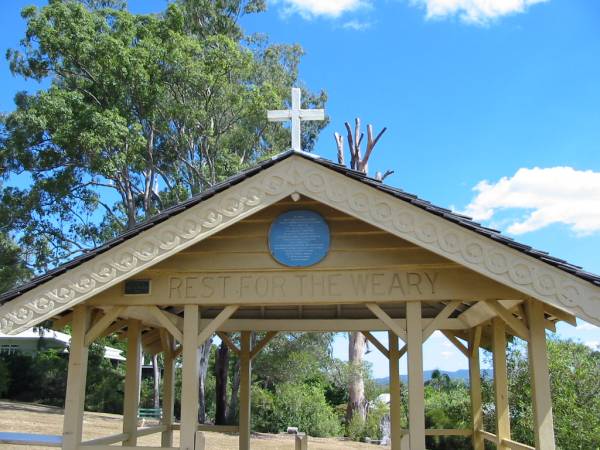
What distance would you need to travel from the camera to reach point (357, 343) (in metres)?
28.0

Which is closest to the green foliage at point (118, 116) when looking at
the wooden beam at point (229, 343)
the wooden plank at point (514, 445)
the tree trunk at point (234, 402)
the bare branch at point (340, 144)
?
the bare branch at point (340, 144)

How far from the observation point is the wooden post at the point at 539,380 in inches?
232

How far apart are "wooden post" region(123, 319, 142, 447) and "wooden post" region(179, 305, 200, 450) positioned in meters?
2.27

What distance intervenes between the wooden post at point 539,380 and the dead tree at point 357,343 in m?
20.0

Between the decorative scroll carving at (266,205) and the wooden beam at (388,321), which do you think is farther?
the wooden beam at (388,321)

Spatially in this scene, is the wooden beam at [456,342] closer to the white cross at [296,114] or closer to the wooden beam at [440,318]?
the wooden beam at [440,318]

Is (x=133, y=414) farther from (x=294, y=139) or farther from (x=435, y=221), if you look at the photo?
(x=435, y=221)

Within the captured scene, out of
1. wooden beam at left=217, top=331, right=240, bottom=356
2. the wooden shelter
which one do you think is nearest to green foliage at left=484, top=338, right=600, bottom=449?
wooden beam at left=217, top=331, right=240, bottom=356

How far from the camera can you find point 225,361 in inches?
1020

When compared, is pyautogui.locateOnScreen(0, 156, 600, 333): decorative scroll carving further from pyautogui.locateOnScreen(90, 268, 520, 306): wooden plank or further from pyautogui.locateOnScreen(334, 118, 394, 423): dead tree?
pyautogui.locateOnScreen(334, 118, 394, 423): dead tree

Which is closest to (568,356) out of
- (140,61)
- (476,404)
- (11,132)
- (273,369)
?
(476,404)

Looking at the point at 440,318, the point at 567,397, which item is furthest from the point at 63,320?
the point at 567,397

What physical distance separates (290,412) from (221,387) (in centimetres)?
304

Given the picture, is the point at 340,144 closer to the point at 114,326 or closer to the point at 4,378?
the point at 4,378
